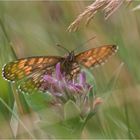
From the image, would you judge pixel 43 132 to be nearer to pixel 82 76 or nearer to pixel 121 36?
pixel 82 76

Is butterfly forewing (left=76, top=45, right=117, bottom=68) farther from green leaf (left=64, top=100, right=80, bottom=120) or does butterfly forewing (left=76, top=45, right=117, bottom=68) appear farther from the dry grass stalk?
green leaf (left=64, top=100, right=80, bottom=120)

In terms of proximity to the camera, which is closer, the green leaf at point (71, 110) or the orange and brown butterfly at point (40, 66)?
the green leaf at point (71, 110)

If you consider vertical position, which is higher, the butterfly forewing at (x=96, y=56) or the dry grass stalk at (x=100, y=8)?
the dry grass stalk at (x=100, y=8)

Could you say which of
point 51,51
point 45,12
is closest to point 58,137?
point 51,51

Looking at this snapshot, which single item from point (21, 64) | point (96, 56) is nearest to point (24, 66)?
point (21, 64)

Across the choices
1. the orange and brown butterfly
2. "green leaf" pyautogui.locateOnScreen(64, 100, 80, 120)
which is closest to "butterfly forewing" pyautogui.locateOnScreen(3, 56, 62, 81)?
the orange and brown butterfly

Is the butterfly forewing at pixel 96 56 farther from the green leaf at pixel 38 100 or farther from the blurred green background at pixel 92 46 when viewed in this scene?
the green leaf at pixel 38 100

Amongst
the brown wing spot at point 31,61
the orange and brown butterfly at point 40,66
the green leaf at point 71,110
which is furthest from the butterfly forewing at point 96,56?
the green leaf at point 71,110

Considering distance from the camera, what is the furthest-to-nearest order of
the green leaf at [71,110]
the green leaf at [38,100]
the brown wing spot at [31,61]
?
the brown wing spot at [31,61], the green leaf at [38,100], the green leaf at [71,110]
